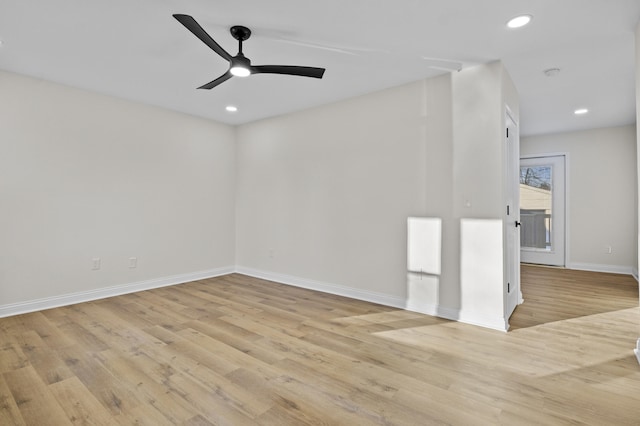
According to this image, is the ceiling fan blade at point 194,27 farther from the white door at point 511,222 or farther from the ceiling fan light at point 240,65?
the white door at point 511,222

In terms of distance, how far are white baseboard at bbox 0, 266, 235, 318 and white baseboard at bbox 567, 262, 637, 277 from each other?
6093 mm

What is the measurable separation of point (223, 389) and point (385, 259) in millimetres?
2293

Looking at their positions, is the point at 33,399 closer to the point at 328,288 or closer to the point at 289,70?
the point at 289,70

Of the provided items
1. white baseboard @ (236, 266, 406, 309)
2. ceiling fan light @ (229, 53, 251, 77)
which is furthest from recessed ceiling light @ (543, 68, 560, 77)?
ceiling fan light @ (229, 53, 251, 77)

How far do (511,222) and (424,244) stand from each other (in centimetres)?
91

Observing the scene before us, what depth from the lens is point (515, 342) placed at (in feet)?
8.91

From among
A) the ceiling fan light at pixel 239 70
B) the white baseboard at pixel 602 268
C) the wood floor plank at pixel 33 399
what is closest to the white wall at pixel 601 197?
the white baseboard at pixel 602 268

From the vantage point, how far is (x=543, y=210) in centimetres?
619

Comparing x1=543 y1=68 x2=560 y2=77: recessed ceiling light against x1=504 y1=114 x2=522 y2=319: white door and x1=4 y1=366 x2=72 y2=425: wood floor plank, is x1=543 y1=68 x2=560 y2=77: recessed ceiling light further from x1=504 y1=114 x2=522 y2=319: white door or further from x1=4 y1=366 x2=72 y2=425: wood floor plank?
x1=4 y1=366 x2=72 y2=425: wood floor plank

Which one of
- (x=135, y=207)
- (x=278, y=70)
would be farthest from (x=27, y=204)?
(x=278, y=70)

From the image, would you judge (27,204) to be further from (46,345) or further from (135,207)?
(46,345)

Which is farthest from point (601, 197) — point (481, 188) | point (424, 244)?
point (424, 244)

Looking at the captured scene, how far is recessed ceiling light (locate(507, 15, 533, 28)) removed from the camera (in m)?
2.33

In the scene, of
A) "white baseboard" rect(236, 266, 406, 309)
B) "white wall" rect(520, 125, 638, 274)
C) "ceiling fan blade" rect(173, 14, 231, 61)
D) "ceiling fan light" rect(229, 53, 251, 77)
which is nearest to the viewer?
"ceiling fan blade" rect(173, 14, 231, 61)
